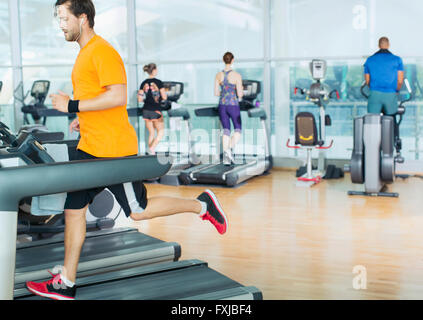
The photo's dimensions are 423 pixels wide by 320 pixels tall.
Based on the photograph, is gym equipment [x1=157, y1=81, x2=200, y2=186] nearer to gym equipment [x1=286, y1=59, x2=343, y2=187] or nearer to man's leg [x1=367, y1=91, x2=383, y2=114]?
gym equipment [x1=286, y1=59, x2=343, y2=187]

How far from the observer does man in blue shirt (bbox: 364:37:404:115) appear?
6.35 meters

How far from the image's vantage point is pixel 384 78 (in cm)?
639

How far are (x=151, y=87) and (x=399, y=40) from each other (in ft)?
10.6

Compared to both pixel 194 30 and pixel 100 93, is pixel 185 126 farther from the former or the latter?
pixel 100 93

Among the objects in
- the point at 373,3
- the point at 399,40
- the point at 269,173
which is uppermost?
the point at 373,3

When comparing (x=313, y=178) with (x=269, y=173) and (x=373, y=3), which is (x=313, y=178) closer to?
(x=269, y=173)

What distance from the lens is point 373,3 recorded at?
7.23 metres

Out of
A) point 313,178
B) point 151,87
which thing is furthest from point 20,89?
point 313,178

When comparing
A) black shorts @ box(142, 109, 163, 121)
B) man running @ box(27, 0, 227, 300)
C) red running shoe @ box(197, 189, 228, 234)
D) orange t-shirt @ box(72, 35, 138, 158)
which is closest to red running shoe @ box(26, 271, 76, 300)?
man running @ box(27, 0, 227, 300)

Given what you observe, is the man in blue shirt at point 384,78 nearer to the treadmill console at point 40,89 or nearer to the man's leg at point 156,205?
the man's leg at point 156,205

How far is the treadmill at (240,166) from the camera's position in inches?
250

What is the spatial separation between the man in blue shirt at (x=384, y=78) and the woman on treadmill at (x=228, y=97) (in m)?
1.54

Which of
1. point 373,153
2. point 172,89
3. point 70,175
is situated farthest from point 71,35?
point 172,89

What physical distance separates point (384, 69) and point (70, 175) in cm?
529
